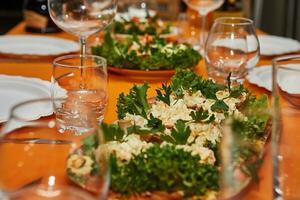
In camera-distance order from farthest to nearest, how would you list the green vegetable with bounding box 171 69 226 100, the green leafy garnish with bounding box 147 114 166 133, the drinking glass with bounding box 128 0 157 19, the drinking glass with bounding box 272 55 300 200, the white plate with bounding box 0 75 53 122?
the drinking glass with bounding box 128 0 157 19 → the white plate with bounding box 0 75 53 122 → the green vegetable with bounding box 171 69 226 100 → the green leafy garnish with bounding box 147 114 166 133 → the drinking glass with bounding box 272 55 300 200

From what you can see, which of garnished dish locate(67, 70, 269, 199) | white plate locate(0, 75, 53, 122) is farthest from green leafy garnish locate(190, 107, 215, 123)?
white plate locate(0, 75, 53, 122)

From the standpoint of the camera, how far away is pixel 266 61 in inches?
58.5

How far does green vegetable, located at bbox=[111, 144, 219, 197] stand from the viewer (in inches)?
25.3

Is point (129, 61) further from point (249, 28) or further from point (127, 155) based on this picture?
point (127, 155)

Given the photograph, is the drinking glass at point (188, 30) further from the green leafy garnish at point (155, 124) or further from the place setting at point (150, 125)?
the green leafy garnish at point (155, 124)

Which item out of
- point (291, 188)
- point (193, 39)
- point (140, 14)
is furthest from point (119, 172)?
point (140, 14)

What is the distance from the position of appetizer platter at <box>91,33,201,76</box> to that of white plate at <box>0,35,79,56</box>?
0.18 meters

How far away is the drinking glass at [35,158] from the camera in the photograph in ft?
1.92

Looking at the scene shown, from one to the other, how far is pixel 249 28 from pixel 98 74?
0.38 m

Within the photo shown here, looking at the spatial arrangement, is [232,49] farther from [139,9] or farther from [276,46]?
[139,9]

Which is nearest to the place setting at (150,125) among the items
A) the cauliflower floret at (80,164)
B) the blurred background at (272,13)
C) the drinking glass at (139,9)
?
the cauliflower floret at (80,164)

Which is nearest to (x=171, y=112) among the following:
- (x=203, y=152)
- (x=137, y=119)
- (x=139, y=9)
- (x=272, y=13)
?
(x=137, y=119)

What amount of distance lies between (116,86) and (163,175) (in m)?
0.59

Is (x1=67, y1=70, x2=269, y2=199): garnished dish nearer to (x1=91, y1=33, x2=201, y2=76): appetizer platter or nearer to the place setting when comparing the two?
the place setting
